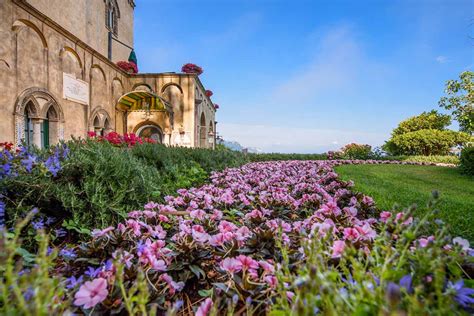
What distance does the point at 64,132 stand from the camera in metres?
9.01

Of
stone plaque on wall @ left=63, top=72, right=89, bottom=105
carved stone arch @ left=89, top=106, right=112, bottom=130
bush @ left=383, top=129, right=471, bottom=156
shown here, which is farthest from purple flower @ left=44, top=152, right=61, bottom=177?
bush @ left=383, top=129, right=471, bottom=156

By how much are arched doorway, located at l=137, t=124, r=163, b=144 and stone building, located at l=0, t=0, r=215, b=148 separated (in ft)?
0.17

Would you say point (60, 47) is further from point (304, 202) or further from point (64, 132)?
point (304, 202)

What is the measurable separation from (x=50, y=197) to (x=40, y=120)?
24.6ft

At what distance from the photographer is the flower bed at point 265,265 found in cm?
67

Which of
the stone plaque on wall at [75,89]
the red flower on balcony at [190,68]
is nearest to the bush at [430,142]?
the red flower on balcony at [190,68]

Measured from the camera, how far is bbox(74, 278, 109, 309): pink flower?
2.72 feet

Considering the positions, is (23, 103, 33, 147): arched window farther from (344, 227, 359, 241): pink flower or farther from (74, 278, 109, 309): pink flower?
(344, 227, 359, 241): pink flower

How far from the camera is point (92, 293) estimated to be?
0.86 meters

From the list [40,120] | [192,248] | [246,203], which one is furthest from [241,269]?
[40,120]

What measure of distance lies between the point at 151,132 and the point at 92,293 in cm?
1460

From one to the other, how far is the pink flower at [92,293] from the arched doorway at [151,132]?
13781 millimetres

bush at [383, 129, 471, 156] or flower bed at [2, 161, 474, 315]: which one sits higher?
bush at [383, 129, 471, 156]

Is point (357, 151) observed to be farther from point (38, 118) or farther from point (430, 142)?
point (38, 118)
